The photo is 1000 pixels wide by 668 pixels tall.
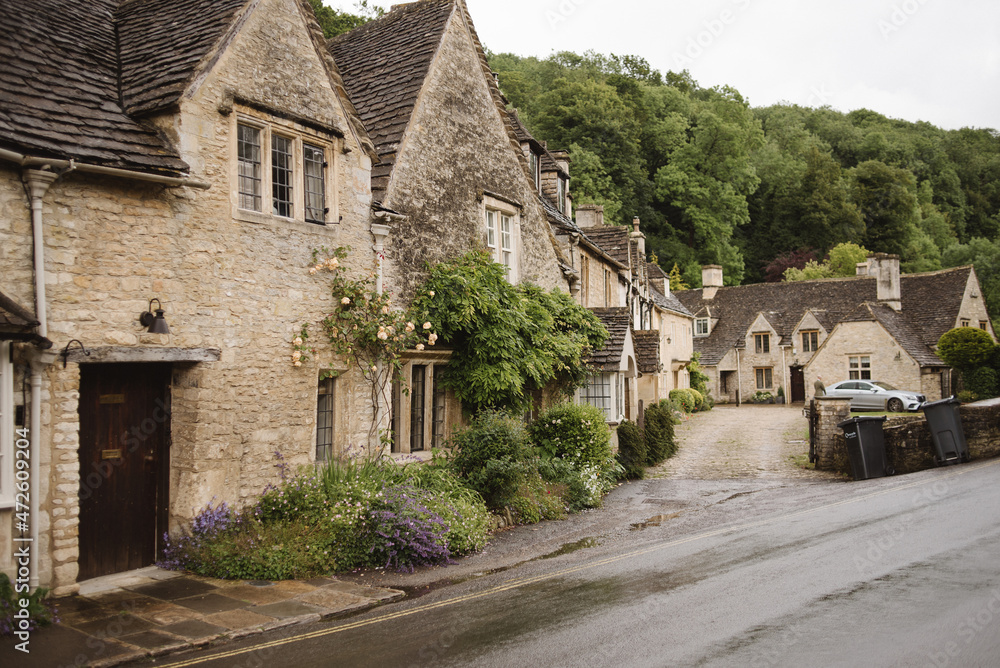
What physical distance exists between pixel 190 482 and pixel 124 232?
10.4ft

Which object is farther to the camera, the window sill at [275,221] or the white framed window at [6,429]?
the window sill at [275,221]

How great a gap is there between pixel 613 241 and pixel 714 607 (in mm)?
23128

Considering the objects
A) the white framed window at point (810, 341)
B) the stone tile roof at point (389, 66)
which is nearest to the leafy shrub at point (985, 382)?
the white framed window at point (810, 341)

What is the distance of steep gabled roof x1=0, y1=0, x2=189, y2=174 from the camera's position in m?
8.11

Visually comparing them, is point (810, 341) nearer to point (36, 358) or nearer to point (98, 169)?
point (98, 169)

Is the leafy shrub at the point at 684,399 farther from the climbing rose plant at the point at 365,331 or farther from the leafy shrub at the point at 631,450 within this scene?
the climbing rose plant at the point at 365,331

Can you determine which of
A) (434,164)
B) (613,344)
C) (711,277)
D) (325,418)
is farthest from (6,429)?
(711,277)

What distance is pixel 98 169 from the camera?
821 cm

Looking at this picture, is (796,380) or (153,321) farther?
(796,380)

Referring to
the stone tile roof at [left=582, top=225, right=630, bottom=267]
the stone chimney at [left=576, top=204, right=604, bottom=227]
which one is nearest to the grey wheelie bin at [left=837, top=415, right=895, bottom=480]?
the stone tile roof at [left=582, top=225, right=630, bottom=267]

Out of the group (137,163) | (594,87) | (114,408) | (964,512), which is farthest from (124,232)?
(594,87)

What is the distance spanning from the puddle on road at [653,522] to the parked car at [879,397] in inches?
965

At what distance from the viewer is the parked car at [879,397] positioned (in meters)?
35.3

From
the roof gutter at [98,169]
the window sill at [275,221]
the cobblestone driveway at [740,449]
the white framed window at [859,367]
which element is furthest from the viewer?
the white framed window at [859,367]
